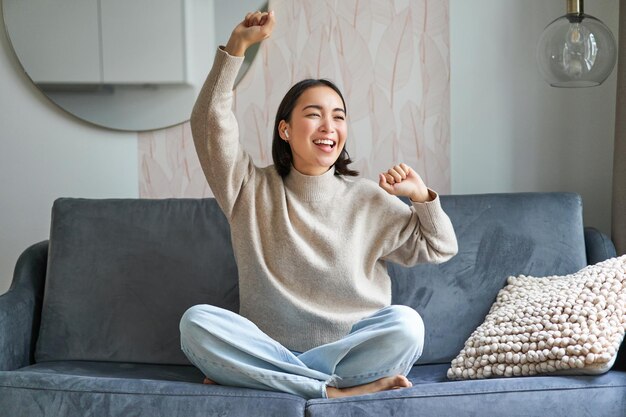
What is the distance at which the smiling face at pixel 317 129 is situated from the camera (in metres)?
2.32

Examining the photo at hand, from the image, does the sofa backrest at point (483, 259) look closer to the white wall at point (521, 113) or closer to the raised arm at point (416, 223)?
the raised arm at point (416, 223)

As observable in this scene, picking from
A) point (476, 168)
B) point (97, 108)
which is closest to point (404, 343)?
point (476, 168)

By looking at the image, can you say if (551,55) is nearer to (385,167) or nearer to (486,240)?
(486,240)

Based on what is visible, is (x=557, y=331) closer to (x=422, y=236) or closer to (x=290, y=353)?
(x=422, y=236)

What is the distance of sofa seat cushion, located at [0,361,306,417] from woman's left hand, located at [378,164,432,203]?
56 centimetres

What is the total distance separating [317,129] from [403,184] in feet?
0.95

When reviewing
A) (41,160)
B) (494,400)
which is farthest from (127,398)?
(41,160)

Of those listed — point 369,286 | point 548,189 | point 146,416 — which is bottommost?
point 146,416

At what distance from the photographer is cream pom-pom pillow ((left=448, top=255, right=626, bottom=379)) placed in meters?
2.02

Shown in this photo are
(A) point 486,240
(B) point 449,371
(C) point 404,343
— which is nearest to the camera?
(C) point 404,343

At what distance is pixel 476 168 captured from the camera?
296cm

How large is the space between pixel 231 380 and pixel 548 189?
139cm

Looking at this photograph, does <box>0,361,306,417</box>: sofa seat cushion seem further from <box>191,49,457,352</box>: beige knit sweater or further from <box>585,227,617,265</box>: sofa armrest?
<box>585,227,617,265</box>: sofa armrest

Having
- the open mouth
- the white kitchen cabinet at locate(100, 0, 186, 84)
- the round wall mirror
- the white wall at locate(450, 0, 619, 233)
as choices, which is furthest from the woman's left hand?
the white kitchen cabinet at locate(100, 0, 186, 84)
